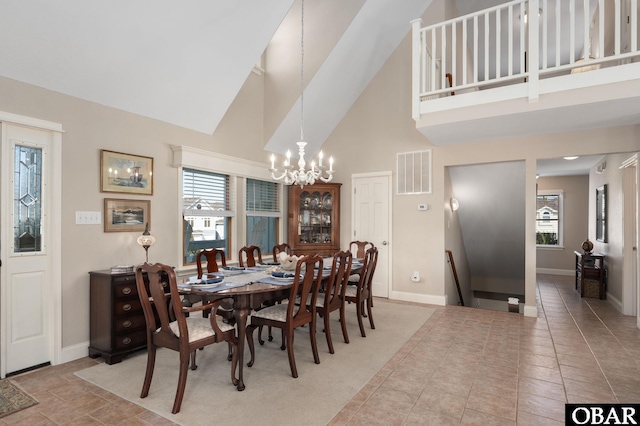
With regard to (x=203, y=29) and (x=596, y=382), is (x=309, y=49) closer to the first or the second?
(x=203, y=29)

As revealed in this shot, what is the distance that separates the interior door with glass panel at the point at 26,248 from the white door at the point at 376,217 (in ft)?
13.9

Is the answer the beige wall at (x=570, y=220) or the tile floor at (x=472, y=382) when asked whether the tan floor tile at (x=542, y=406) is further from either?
the beige wall at (x=570, y=220)

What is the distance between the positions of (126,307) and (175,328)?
103 cm

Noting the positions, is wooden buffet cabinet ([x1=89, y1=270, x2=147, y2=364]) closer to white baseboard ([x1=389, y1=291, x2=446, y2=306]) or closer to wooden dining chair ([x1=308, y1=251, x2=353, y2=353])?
wooden dining chair ([x1=308, y1=251, x2=353, y2=353])

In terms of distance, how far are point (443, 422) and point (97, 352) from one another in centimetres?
303

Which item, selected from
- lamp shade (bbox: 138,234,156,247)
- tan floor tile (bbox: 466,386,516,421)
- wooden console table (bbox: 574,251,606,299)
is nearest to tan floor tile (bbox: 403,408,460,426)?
tan floor tile (bbox: 466,386,516,421)

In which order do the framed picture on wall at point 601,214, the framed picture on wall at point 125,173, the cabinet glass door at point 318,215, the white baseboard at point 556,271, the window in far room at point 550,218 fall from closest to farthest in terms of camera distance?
the framed picture on wall at point 125,173, the framed picture on wall at point 601,214, the cabinet glass door at point 318,215, the white baseboard at point 556,271, the window in far room at point 550,218

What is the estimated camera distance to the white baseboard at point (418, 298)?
5.23 m

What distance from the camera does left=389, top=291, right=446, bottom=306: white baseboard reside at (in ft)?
17.2

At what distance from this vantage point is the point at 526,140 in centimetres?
465

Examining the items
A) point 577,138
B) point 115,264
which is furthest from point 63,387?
point 577,138

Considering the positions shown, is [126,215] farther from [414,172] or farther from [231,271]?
→ [414,172]

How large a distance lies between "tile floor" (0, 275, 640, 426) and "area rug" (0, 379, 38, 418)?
0.06 metres

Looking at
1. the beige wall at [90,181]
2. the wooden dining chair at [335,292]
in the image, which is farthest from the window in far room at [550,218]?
the beige wall at [90,181]
